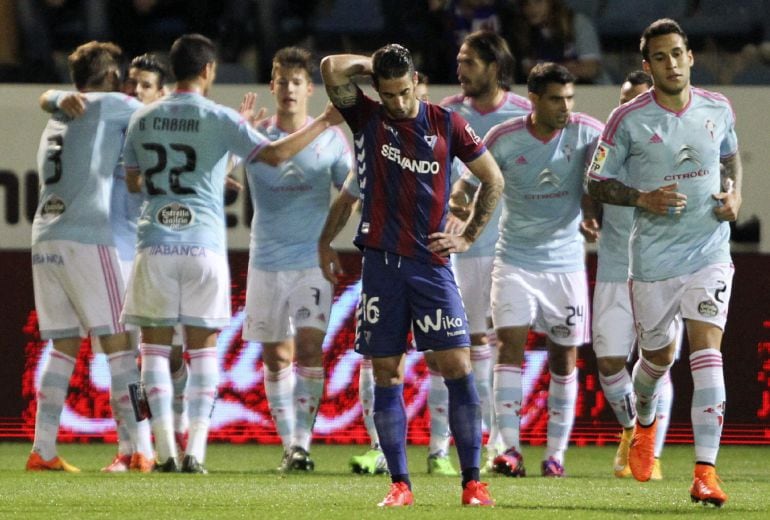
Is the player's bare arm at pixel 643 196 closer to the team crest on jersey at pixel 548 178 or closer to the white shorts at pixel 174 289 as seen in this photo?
the team crest on jersey at pixel 548 178

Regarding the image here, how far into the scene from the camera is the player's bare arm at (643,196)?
750 cm

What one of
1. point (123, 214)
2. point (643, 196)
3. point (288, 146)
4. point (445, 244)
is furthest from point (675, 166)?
point (123, 214)

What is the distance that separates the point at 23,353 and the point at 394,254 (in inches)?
205

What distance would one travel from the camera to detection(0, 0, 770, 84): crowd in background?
46.3ft

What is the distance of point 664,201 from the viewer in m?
7.50

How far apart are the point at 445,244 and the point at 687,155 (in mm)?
1350

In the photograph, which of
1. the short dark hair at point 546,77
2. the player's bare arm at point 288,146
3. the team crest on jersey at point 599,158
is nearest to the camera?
the team crest on jersey at point 599,158

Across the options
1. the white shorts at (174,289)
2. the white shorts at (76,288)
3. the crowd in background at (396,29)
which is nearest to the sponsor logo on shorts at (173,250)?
the white shorts at (174,289)

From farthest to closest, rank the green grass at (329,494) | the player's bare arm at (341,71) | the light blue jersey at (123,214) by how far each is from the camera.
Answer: the light blue jersey at (123,214) < the player's bare arm at (341,71) < the green grass at (329,494)

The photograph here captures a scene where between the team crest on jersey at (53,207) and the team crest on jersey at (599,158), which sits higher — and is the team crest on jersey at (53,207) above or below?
below

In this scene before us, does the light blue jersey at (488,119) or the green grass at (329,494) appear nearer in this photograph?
the green grass at (329,494)

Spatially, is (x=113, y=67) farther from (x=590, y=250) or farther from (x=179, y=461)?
(x=590, y=250)

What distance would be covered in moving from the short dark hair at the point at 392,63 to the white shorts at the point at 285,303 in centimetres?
310

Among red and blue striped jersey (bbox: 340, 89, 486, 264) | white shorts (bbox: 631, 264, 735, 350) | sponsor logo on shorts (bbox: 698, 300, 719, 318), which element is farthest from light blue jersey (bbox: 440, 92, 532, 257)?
red and blue striped jersey (bbox: 340, 89, 486, 264)
